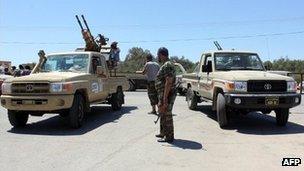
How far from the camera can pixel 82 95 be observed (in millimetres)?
11992

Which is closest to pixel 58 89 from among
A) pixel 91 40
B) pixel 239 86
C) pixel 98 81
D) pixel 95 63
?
pixel 98 81

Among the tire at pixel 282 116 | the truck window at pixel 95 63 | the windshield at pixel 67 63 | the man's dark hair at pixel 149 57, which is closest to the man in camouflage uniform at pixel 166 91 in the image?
the tire at pixel 282 116

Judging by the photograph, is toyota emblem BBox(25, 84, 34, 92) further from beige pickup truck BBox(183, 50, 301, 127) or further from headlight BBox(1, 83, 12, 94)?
beige pickup truck BBox(183, 50, 301, 127)

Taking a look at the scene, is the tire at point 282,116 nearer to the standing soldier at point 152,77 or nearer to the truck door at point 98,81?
the standing soldier at point 152,77

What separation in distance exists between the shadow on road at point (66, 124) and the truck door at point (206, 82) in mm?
2449

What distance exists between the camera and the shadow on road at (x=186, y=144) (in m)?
9.12

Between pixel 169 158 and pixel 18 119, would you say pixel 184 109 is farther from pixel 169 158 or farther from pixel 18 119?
pixel 169 158

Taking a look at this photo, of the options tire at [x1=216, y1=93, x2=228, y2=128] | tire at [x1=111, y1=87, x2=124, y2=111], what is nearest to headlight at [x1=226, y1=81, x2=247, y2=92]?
tire at [x1=216, y1=93, x2=228, y2=128]

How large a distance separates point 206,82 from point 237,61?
1.00 m

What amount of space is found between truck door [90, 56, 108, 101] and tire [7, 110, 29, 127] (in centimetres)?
181

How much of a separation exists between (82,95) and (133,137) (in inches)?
92.8

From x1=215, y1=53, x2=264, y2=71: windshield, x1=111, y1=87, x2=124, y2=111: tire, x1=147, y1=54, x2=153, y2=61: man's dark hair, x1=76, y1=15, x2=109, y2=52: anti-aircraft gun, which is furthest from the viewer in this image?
x1=76, y1=15, x2=109, y2=52: anti-aircraft gun

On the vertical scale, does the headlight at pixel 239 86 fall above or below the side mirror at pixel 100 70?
below

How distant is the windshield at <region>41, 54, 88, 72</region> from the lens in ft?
41.7
